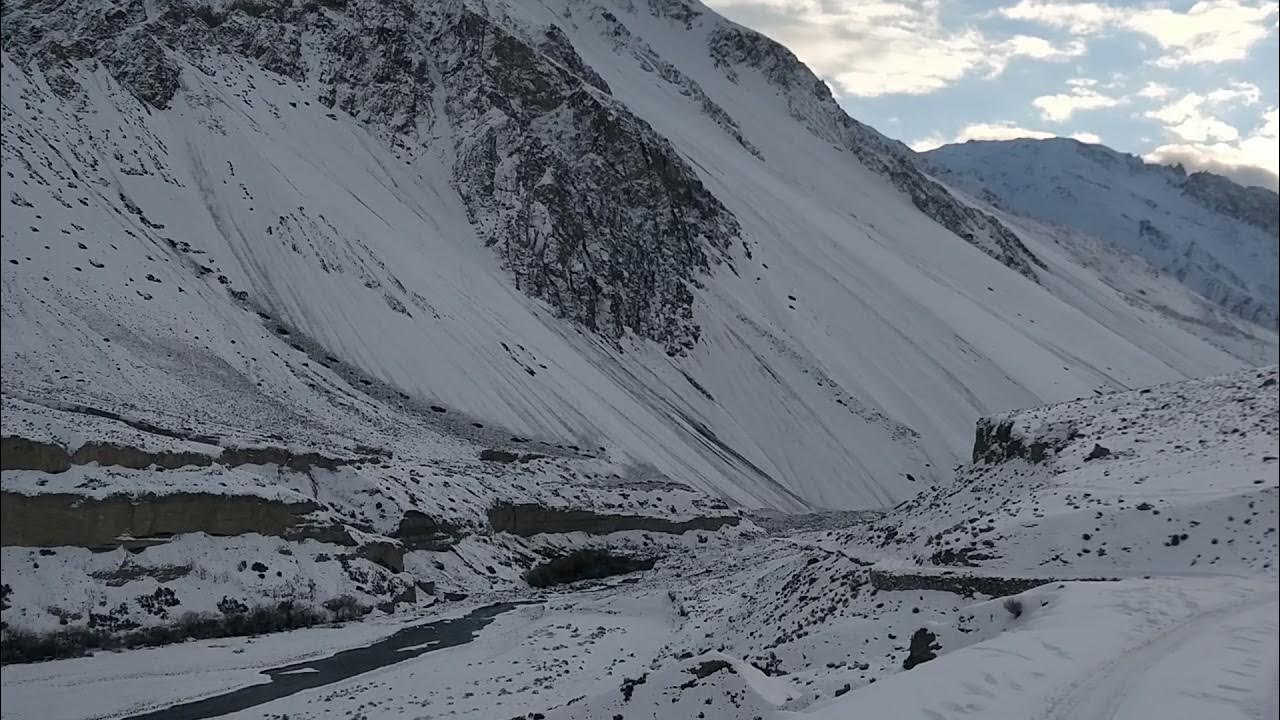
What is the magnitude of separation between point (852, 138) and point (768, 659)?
159 m

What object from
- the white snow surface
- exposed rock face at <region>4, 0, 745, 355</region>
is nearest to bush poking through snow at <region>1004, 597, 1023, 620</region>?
Answer: the white snow surface

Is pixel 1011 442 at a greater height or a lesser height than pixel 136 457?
greater

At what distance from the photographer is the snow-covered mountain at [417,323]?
34.0 meters

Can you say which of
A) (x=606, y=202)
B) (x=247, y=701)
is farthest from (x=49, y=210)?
(x=606, y=202)

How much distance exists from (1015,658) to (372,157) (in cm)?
8893

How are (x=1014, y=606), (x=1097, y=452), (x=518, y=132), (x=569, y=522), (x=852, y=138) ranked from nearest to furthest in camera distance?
(x=1014, y=606), (x=1097, y=452), (x=569, y=522), (x=518, y=132), (x=852, y=138)

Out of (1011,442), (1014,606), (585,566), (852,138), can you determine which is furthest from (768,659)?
(852,138)

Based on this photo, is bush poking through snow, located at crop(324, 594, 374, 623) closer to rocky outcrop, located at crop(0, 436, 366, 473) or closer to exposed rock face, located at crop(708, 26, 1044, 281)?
rocky outcrop, located at crop(0, 436, 366, 473)

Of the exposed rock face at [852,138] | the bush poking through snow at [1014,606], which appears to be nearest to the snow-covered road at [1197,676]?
the bush poking through snow at [1014,606]

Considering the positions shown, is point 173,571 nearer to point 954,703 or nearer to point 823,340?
point 954,703

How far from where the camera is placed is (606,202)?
100000 mm

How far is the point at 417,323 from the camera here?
69375 mm

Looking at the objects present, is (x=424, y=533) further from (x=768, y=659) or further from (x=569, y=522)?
(x=768, y=659)

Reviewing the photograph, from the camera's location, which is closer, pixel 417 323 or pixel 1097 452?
pixel 1097 452
